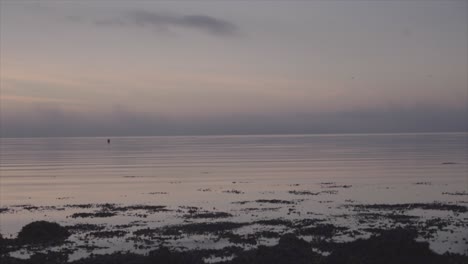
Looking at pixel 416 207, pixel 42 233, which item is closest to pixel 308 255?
pixel 42 233

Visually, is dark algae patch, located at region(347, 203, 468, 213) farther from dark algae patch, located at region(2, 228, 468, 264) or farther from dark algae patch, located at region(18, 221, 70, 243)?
dark algae patch, located at region(18, 221, 70, 243)

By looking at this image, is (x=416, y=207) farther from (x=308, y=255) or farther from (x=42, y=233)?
(x=42, y=233)

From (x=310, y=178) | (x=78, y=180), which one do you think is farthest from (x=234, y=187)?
(x=78, y=180)

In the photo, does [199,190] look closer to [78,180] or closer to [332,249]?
[78,180]

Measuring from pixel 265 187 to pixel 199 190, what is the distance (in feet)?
25.0

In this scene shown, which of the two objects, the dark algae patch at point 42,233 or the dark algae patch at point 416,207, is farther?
the dark algae patch at point 416,207

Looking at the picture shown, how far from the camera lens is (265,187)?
56.4 metres

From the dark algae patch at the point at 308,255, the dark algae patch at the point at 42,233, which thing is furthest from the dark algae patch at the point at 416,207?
the dark algae patch at the point at 42,233

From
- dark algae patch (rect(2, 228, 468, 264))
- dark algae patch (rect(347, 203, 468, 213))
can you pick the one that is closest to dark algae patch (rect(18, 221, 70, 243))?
dark algae patch (rect(2, 228, 468, 264))

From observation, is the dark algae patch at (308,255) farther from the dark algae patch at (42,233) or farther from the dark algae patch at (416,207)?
the dark algae patch at (416,207)

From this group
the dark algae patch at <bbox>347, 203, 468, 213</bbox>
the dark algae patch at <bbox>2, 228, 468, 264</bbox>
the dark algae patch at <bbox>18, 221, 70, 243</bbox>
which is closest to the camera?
the dark algae patch at <bbox>2, 228, 468, 264</bbox>

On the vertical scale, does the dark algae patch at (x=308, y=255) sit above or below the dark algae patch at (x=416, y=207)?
above

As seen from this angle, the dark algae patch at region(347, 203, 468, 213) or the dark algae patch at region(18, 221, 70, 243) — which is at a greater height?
the dark algae patch at region(18, 221, 70, 243)

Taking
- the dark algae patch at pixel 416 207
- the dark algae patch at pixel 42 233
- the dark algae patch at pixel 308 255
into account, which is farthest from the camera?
the dark algae patch at pixel 416 207
